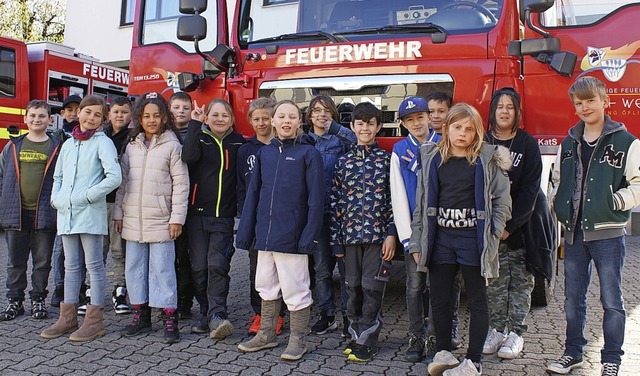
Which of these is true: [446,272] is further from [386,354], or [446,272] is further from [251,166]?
[251,166]

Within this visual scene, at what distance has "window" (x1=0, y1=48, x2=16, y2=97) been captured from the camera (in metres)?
9.87

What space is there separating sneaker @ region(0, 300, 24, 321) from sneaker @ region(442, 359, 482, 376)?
132 inches

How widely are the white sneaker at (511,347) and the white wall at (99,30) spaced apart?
15.7m

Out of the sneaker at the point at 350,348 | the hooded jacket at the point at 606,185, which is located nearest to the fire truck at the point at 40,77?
the sneaker at the point at 350,348

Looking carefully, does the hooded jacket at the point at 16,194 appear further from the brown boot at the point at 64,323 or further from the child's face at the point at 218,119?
the child's face at the point at 218,119

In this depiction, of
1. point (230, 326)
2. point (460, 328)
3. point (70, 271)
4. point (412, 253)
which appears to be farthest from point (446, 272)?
point (70, 271)

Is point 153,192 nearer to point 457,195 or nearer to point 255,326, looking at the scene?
point 255,326

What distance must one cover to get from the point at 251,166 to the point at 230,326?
1.16 m

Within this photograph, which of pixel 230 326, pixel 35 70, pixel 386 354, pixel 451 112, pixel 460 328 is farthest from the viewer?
pixel 35 70

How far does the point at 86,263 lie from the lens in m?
4.52

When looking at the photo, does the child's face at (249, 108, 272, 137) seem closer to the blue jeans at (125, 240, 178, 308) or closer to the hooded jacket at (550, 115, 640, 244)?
the blue jeans at (125, 240, 178, 308)

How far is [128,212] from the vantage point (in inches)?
177

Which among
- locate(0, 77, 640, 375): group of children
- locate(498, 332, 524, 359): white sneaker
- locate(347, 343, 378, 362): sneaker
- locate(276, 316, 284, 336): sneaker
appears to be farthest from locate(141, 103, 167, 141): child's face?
locate(498, 332, 524, 359): white sneaker

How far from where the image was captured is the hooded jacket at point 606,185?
3529mm
